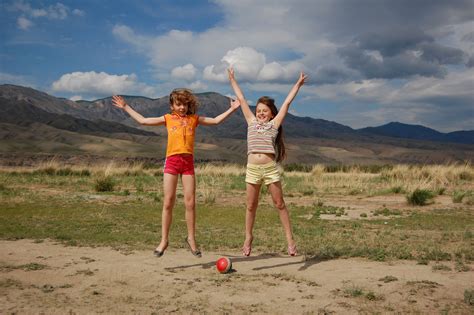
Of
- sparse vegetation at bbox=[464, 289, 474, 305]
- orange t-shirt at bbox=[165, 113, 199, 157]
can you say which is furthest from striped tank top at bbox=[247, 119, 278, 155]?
sparse vegetation at bbox=[464, 289, 474, 305]

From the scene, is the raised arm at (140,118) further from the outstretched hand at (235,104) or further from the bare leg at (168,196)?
the outstretched hand at (235,104)

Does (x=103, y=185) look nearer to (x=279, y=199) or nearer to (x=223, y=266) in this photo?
(x=279, y=199)

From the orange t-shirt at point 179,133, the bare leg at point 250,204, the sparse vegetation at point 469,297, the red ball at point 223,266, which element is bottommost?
the red ball at point 223,266

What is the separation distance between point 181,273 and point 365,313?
244cm

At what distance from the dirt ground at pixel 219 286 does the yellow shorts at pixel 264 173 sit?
3.83ft

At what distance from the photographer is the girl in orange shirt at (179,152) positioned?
6652mm

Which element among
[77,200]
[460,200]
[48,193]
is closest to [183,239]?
[77,200]

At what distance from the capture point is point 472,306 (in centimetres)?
481

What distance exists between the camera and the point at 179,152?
6637 millimetres

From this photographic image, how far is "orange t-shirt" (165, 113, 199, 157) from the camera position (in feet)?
21.8

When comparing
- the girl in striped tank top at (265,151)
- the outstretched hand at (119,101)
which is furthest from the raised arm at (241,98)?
the outstretched hand at (119,101)

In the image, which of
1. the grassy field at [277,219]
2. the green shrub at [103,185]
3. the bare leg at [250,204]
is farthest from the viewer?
the green shrub at [103,185]

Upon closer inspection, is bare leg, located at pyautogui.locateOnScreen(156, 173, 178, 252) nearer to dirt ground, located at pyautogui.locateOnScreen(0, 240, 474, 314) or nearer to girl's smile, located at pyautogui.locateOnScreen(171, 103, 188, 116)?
dirt ground, located at pyautogui.locateOnScreen(0, 240, 474, 314)

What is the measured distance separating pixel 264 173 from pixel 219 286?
1793 millimetres
